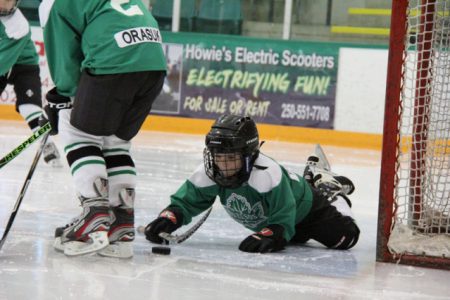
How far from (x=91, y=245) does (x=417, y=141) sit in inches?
49.7

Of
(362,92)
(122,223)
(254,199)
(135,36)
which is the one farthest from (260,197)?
(362,92)

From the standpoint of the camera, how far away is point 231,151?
2791 millimetres

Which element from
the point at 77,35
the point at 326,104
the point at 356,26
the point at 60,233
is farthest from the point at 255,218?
the point at 356,26

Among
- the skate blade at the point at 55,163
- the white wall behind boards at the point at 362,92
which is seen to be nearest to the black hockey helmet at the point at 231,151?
the skate blade at the point at 55,163

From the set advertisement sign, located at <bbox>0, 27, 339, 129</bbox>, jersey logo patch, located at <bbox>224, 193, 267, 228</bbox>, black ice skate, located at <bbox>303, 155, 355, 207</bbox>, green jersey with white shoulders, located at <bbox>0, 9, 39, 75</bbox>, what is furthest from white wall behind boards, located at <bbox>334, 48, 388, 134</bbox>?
jersey logo patch, located at <bbox>224, 193, 267, 228</bbox>

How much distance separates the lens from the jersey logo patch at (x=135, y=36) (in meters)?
2.66

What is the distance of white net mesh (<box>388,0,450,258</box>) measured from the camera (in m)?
3.13

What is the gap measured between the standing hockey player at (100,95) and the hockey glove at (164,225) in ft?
0.61

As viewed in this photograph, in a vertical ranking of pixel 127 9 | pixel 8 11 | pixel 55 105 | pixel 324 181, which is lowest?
pixel 324 181

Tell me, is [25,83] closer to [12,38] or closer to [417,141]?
[12,38]

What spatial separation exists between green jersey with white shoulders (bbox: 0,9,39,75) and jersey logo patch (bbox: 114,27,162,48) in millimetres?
2065

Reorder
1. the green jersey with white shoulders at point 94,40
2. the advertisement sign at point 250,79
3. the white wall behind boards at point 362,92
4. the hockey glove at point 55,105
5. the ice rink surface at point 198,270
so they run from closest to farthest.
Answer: the ice rink surface at point 198,270 → the green jersey with white shoulders at point 94,40 → the hockey glove at point 55,105 → the white wall behind boards at point 362,92 → the advertisement sign at point 250,79

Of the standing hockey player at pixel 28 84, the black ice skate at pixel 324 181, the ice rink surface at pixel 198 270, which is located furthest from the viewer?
the standing hockey player at pixel 28 84

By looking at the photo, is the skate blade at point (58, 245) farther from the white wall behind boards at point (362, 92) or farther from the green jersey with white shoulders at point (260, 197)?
the white wall behind boards at point (362, 92)
